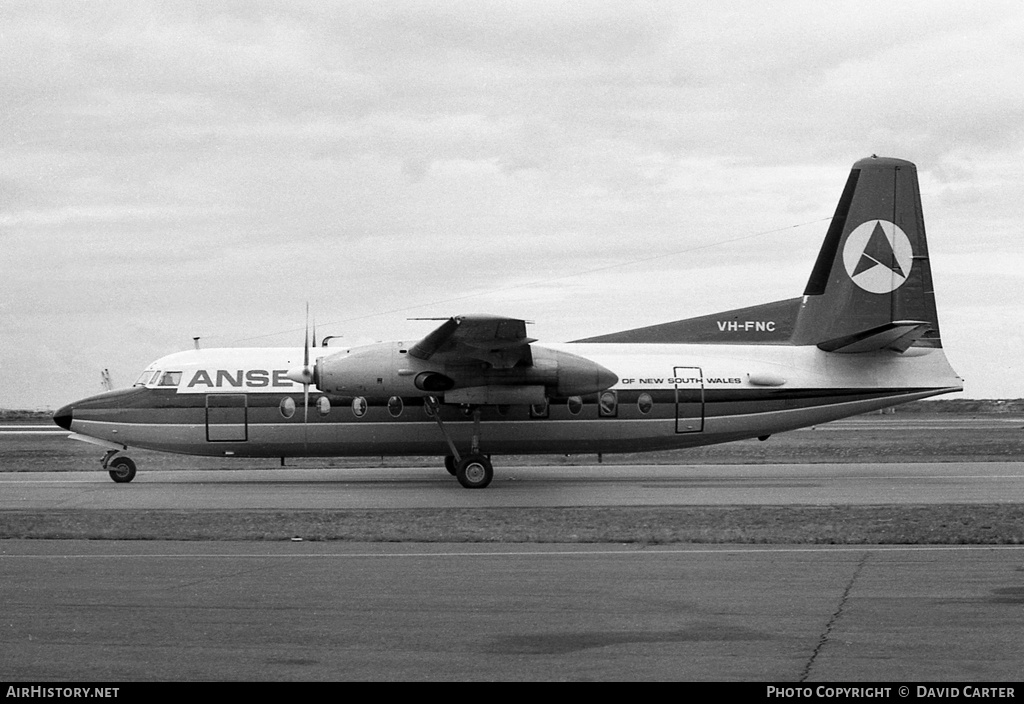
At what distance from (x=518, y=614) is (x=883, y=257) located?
1875 centimetres

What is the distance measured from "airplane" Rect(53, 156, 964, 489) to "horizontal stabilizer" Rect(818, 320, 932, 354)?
0.17ft

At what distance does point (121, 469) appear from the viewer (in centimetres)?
2586

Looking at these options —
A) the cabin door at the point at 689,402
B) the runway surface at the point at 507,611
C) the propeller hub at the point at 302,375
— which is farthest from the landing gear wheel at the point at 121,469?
the cabin door at the point at 689,402

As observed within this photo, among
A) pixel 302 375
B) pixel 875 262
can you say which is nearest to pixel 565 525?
pixel 302 375

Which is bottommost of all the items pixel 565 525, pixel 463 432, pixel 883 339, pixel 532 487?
pixel 532 487

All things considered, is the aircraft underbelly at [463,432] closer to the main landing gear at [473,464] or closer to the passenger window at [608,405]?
the passenger window at [608,405]

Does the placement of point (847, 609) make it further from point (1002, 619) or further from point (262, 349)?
point (262, 349)

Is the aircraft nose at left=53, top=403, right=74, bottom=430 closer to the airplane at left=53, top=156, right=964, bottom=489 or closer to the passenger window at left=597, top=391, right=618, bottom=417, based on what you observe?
the airplane at left=53, top=156, right=964, bottom=489

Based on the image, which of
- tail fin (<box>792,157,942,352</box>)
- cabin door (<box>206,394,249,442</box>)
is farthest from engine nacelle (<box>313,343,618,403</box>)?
tail fin (<box>792,157,942,352</box>)

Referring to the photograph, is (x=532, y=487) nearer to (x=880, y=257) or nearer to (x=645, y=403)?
(x=645, y=403)

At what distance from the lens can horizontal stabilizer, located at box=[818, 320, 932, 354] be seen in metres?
23.8

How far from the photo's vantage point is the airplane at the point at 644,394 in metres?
25.2

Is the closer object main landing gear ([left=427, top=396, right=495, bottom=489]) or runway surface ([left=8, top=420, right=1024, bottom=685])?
runway surface ([left=8, top=420, right=1024, bottom=685])
